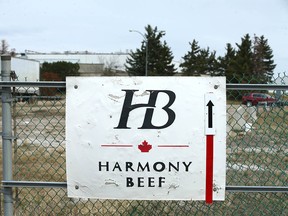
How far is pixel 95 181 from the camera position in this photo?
2.95 meters

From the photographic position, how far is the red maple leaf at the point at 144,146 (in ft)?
9.42

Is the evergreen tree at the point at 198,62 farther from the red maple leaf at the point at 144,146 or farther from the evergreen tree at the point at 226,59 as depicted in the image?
the red maple leaf at the point at 144,146

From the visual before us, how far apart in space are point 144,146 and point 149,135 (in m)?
0.09

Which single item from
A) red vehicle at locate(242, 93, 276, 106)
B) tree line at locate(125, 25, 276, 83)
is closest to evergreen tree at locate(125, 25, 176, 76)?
tree line at locate(125, 25, 276, 83)

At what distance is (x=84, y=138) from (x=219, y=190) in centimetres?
113

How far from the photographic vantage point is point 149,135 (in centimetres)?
286

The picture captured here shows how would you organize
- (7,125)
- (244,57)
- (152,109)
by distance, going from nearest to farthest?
(152,109)
(7,125)
(244,57)

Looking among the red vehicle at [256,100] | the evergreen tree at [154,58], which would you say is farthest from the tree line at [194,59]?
the red vehicle at [256,100]

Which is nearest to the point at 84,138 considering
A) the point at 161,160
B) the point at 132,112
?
the point at 132,112

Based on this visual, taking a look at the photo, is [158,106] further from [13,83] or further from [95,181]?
[13,83]

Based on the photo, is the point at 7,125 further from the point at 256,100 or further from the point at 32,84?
the point at 256,100

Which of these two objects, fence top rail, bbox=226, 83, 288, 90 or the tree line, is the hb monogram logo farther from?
the tree line

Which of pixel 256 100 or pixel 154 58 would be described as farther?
pixel 154 58

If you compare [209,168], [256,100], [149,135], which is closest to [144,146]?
[149,135]
